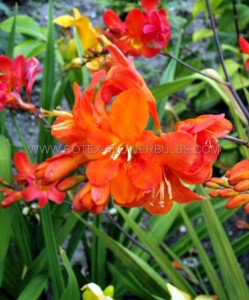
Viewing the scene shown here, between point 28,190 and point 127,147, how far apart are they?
56 centimetres

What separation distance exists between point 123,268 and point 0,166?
1.41 feet

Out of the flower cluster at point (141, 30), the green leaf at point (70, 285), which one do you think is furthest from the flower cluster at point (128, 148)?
the flower cluster at point (141, 30)

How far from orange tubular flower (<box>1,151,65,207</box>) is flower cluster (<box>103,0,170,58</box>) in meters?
0.33

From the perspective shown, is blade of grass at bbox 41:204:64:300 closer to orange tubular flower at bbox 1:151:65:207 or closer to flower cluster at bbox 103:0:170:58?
orange tubular flower at bbox 1:151:65:207

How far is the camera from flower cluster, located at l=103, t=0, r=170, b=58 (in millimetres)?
1040

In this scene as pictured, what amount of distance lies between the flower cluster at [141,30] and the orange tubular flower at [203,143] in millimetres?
492

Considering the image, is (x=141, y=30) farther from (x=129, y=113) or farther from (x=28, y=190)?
(x=129, y=113)

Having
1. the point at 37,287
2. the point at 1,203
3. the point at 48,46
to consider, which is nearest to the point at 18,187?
the point at 1,203

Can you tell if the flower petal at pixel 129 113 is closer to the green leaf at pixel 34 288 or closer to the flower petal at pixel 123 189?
the flower petal at pixel 123 189

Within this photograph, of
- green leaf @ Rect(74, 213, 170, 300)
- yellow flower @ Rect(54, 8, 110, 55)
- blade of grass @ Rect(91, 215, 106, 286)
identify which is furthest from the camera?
yellow flower @ Rect(54, 8, 110, 55)

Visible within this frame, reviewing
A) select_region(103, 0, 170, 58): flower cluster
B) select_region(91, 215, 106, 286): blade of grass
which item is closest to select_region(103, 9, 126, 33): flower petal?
select_region(103, 0, 170, 58): flower cluster

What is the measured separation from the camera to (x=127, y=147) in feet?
1.97

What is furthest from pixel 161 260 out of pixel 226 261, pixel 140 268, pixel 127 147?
pixel 127 147

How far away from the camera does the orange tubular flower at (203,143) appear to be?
583 millimetres
